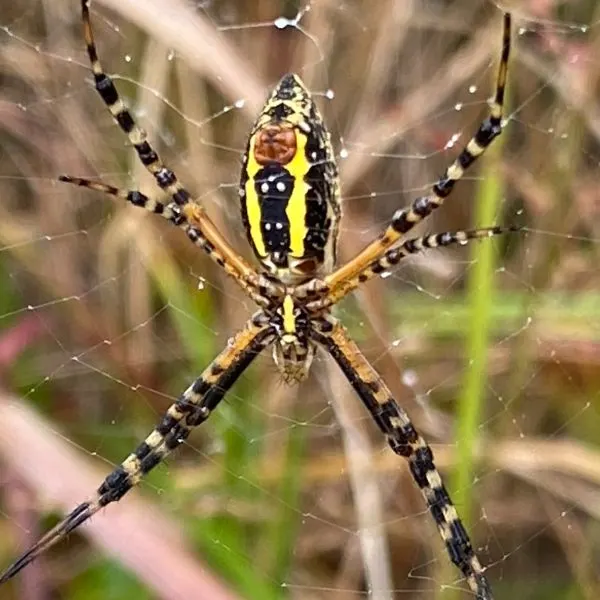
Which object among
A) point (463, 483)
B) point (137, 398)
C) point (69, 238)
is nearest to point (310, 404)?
point (137, 398)

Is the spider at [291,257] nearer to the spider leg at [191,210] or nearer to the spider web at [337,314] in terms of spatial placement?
the spider leg at [191,210]

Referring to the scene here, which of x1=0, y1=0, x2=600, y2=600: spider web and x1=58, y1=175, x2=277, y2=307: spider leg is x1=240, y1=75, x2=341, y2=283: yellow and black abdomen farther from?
x1=0, y1=0, x2=600, y2=600: spider web

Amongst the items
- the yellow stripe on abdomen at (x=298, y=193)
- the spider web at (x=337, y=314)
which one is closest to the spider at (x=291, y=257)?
the yellow stripe on abdomen at (x=298, y=193)

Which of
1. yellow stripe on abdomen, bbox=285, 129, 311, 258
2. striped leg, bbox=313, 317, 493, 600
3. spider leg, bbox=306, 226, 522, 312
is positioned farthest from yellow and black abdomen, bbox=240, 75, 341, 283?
striped leg, bbox=313, 317, 493, 600

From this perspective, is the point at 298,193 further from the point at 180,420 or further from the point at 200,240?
the point at 180,420

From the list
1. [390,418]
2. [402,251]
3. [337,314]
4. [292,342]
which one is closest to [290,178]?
[402,251]
